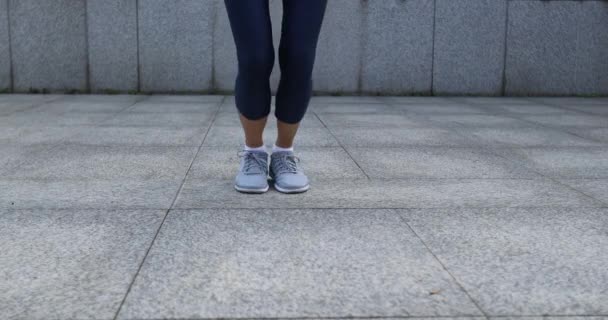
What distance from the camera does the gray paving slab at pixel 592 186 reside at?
345 cm

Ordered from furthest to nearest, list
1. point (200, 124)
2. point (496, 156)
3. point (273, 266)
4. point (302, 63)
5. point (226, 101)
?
1. point (226, 101)
2. point (200, 124)
3. point (496, 156)
4. point (302, 63)
5. point (273, 266)

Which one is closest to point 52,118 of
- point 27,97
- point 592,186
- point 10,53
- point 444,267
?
point 27,97

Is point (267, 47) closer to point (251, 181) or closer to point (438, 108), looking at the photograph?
point (251, 181)

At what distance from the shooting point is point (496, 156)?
4.68m

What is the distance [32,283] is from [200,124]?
13.4 feet

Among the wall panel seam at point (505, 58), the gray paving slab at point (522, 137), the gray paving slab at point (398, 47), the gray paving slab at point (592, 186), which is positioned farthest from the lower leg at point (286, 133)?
the wall panel seam at point (505, 58)

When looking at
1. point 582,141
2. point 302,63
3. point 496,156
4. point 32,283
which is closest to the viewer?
point 32,283

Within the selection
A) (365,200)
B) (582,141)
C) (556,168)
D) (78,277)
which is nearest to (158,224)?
(78,277)

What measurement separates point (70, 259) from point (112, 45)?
689 cm

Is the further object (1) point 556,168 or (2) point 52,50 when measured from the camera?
(2) point 52,50

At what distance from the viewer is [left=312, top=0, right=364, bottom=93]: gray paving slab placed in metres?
8.91

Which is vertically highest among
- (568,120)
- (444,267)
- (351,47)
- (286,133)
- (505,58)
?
(351,47)

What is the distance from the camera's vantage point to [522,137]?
5594mm

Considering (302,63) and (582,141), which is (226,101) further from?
(302,63)
